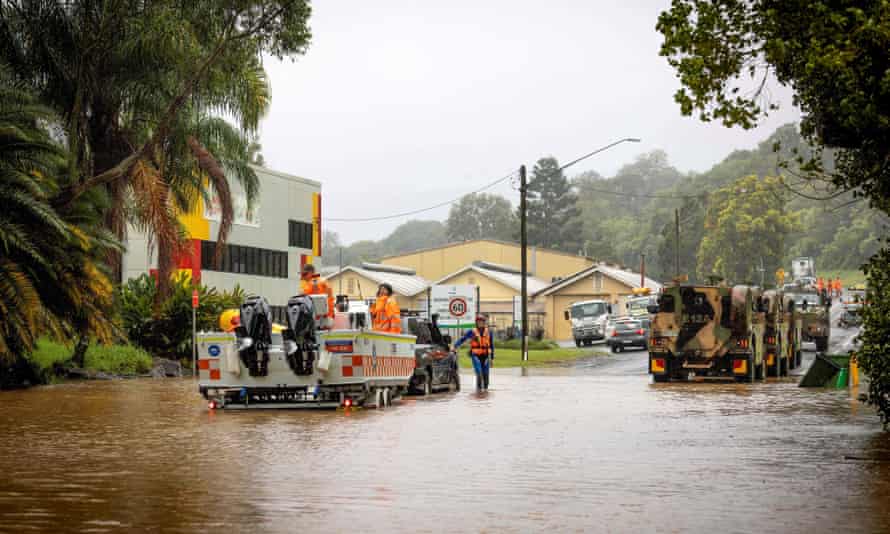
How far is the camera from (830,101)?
1449 cm

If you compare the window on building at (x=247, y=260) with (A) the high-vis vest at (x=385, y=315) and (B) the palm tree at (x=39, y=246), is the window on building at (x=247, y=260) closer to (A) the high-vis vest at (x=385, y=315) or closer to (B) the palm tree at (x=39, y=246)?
(B) the palm tree at (x=39, y=246)

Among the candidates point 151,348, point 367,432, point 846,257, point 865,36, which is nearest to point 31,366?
point 151,348

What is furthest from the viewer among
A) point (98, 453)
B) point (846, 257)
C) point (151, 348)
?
point (846, 257)

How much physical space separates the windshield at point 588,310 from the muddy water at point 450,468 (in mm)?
41987

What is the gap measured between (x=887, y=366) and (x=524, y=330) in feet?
107

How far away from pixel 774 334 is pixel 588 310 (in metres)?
30.5

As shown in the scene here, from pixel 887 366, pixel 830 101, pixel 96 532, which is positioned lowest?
pixel 96 532

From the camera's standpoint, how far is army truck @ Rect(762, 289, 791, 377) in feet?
110

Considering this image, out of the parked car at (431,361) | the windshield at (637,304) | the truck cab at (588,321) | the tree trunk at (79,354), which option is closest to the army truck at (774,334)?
the parked car at (431,361)

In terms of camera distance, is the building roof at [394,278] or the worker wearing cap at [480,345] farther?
the building roof at [394,278]

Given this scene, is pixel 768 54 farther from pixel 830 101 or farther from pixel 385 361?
pixel 385 361

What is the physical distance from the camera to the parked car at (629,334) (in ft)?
180

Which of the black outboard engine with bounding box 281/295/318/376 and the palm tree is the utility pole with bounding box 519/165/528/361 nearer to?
the palm tree

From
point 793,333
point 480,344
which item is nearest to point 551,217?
point 793,333
